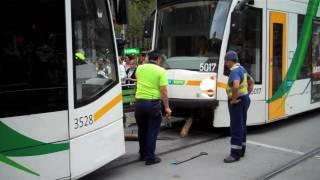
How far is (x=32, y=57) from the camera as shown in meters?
5.20

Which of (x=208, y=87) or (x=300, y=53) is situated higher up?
(x=300, y=53)

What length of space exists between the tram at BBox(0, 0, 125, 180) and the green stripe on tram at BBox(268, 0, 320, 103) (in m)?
5.10

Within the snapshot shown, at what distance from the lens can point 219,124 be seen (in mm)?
9266

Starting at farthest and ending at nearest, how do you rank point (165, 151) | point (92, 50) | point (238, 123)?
point (165, 151)
point (238, 123)
point (92, 50)

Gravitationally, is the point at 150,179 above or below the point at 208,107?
below

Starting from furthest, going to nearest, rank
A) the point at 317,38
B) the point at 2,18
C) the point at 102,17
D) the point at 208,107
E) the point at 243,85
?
the point at 317,38 < the point at 208,107 < the point at 243,85 < the point at 102,17 < the point at 2,18

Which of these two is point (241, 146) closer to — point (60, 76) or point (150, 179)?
point (150, 179)

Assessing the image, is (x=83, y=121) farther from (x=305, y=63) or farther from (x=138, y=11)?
(x=138, y=11)

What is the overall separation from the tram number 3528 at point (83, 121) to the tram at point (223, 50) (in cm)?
351

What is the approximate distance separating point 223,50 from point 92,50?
351cm

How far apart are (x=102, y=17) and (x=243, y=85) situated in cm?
246

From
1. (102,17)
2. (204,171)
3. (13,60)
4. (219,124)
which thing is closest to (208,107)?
(219,124)

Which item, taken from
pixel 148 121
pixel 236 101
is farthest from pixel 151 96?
pixel 236 101

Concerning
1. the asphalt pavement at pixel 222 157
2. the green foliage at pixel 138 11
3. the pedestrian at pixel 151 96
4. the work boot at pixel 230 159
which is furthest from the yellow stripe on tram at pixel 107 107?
the green foliage at pixel 138 11
